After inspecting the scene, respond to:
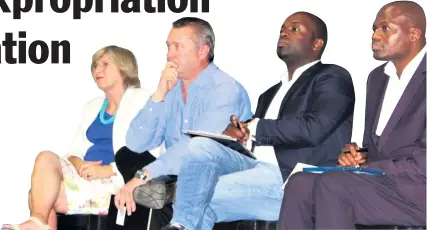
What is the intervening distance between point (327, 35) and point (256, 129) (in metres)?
0.82

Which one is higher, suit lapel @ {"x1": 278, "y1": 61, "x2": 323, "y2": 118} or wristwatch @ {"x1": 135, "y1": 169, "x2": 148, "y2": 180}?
suit lapel @ {"x1": 278, "y1": 61, "x2": 323, "y2": 118}

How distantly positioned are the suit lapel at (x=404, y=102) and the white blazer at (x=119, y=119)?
1464 mm

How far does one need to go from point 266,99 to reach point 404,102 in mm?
1010

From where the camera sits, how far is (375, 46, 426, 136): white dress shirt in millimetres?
4363

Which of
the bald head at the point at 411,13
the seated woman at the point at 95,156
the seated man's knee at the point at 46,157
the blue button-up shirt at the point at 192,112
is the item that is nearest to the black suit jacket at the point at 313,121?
the blue button-up shirt at the point at 192,112

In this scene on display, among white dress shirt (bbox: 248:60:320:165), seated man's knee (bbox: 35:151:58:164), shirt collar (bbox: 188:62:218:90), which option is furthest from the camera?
shirt collar (bbox: 188:62:218:90)

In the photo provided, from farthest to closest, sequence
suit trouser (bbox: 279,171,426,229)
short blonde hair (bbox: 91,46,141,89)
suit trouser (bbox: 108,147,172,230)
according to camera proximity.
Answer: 1. short blonde hair (bbox: 91,46,141,89)
2. suit trouser (bbox: 108,147,172,230)
3. suit trouser (bbox: 279,171,426,229)

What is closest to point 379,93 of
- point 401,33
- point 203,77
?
point 401,33

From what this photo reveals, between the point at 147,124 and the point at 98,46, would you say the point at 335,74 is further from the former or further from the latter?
the point at 98,46

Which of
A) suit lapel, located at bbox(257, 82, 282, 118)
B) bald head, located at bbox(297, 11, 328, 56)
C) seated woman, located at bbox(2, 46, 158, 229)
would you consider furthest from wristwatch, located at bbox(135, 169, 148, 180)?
bald head, located at bbox(297, 11, 328, 56)

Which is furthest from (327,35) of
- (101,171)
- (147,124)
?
(101,171)

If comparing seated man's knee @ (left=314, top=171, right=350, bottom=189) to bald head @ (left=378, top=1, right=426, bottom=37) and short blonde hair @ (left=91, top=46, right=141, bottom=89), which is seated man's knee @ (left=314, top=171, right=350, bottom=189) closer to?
bald head @ (left=378, top=1, right=426, bottom=37)

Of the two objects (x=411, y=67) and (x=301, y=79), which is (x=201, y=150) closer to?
(x=301, y=79)

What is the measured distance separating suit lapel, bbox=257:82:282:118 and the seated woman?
746mm
